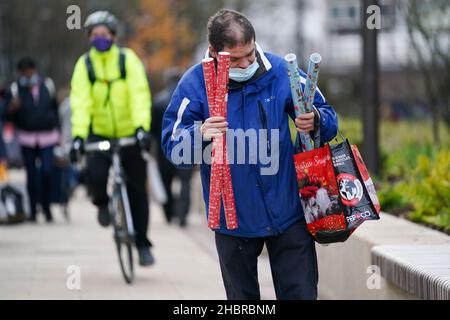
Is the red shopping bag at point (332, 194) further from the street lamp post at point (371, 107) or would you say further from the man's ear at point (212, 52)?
the street lamp post at point (371, 107)

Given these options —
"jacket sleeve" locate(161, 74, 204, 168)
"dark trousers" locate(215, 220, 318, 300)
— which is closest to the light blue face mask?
"jacket sleeve" locate(161, 74, 204, 168)

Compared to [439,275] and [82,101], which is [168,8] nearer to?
[82,101]

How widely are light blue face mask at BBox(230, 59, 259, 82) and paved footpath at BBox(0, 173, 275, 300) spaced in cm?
341

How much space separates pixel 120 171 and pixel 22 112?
5.34 meters

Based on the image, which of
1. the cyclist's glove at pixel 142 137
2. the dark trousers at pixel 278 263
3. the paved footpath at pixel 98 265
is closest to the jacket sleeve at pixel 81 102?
the cyclist's glove at pixel 142 137

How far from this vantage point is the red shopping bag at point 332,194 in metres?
5.36

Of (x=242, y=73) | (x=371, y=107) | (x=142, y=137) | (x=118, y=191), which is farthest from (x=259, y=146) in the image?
(x=371, y=107)

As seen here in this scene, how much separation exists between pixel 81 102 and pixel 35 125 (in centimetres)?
524

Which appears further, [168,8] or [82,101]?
[168,8]

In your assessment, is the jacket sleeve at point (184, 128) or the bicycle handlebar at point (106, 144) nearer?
the jacket sleeve at point (184, 128)

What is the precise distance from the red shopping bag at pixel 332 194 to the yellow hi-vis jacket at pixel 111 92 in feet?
13.9

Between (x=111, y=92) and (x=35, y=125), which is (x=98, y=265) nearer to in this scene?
(x=111, y=92)
